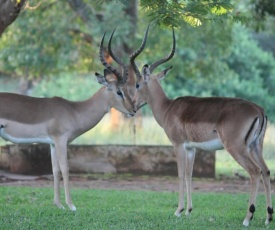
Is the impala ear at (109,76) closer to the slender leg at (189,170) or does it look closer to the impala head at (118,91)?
the impala head at (118,91)

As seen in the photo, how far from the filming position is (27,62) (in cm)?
2150

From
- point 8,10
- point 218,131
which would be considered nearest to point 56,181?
point 218,131

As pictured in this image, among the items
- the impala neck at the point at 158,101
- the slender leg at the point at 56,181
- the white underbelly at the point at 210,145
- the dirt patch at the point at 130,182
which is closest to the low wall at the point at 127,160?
the dirt patch at the point at 130,182

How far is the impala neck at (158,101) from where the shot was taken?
9.57 meters

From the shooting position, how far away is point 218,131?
8.07m

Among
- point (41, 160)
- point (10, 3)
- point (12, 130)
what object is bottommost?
point (41, 160)

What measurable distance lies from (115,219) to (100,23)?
12.0 meters

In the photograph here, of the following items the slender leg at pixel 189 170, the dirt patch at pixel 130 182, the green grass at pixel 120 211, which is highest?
the slender leg at pixel 189 170

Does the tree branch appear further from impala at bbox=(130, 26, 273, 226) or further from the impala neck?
impala at bbox=(130, 26, 273, 226)

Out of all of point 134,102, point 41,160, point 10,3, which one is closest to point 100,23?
point 41,160

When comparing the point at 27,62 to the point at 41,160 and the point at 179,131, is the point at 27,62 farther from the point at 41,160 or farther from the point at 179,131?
the point at 179,131

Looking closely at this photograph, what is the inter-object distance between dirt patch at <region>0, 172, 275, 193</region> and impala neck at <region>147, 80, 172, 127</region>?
8.74 ft

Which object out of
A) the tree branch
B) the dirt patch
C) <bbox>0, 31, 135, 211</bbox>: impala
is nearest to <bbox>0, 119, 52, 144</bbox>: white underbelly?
<bbox>0, 31, 135, 211</bbox>: impala

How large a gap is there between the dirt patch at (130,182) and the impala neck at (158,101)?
105 inches
